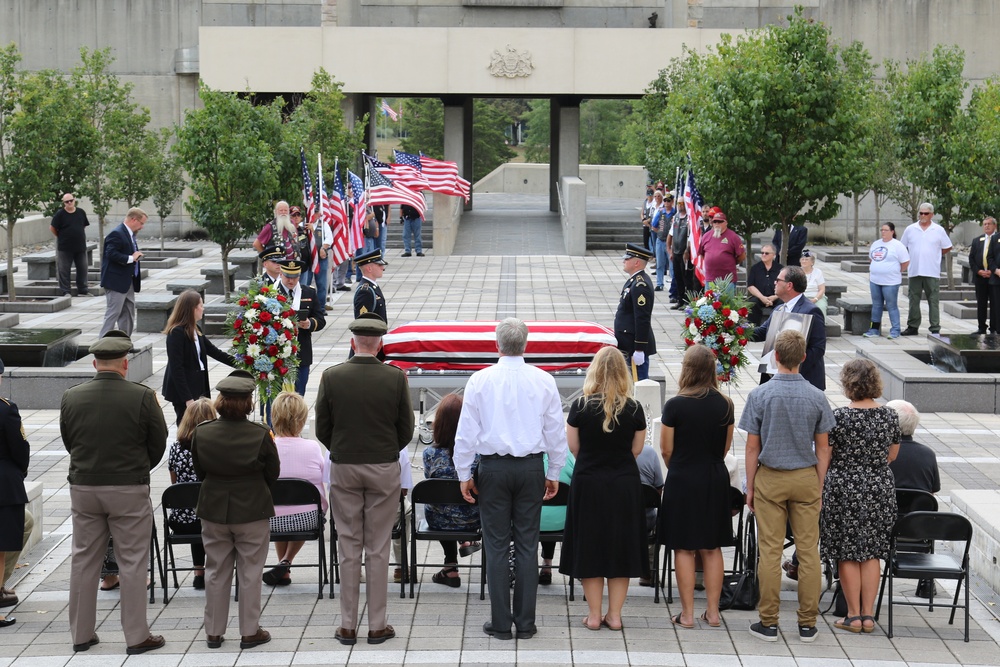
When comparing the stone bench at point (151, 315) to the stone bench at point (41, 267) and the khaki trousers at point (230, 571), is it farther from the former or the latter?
the khaki trousers at point (230, 571)

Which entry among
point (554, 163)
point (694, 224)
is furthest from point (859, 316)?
point (554, 163)

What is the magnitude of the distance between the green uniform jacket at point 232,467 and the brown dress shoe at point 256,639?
2.00ft

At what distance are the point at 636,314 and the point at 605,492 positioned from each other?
522 centimetres

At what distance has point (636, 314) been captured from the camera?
38.3 ft

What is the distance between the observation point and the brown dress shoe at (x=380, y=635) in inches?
256

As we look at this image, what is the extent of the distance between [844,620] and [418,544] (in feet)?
9.71

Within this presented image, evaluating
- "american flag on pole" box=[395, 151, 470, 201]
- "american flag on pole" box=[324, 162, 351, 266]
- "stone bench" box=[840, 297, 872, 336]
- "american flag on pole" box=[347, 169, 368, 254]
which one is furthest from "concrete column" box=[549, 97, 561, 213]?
"stone bench" box=[840, 297, 872, 336]

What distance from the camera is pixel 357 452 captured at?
654 cm

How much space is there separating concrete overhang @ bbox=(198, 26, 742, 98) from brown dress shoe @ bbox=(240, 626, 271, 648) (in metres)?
26.8

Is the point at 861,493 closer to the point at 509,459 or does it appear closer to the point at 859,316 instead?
the point at 509,459

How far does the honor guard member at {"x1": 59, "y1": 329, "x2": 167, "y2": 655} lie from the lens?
6367 mm

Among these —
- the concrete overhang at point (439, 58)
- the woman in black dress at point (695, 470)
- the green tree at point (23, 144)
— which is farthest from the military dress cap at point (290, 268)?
the concrete overhang at point (439, 58)

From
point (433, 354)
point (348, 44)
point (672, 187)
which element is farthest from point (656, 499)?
point (348, 44)

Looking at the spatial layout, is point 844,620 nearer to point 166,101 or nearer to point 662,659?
point 662,659
